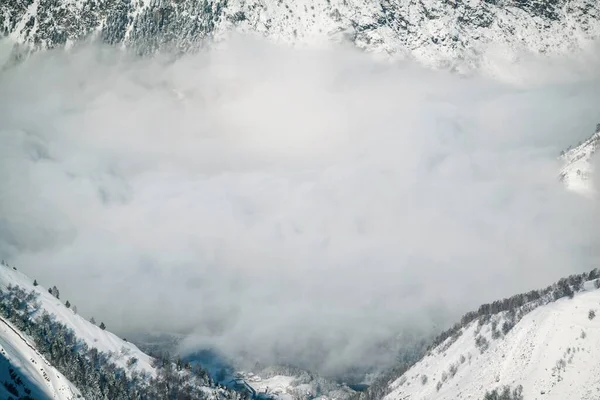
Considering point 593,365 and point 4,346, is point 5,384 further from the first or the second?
point 593,365

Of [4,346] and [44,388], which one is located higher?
[4,346]

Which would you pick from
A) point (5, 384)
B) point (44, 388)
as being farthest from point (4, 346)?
point (5, 384)

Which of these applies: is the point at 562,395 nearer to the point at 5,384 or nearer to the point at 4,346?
the point at 5,384

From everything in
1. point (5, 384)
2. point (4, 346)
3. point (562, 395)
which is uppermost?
point (4, 346)

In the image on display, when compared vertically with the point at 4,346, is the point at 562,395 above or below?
below

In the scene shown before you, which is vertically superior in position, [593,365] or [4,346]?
[4,346]

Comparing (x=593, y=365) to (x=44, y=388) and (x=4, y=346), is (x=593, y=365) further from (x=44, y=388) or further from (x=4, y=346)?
(x=4, y=346)

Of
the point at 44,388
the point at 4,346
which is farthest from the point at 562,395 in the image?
the point at 4,346

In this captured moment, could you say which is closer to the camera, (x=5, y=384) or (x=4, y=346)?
(x=5, y=384)
